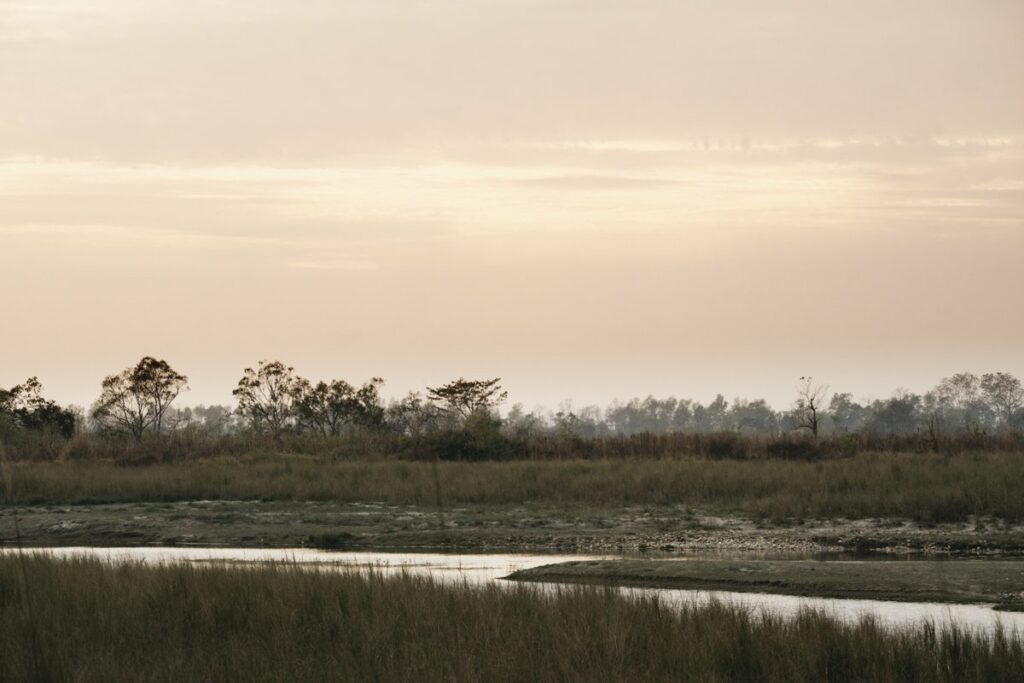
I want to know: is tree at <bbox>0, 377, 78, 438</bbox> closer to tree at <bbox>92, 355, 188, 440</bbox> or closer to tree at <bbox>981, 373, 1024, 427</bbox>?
tree at <bbox>92, 355, 188, 440</bbox>

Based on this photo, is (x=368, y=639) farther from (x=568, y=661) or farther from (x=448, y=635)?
(x=568, y=661)

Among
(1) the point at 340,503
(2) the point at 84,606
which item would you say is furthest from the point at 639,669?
(1) the point at 340,503

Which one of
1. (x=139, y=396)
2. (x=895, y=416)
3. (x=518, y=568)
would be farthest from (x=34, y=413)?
(x=895, y=416)

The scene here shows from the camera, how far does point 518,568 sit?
69.3 ft

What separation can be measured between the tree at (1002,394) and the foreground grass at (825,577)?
123036mm

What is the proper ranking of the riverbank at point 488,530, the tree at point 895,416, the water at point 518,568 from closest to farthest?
the water at point 518,568
the riverbank at point 488,530
the tree at point 895,416

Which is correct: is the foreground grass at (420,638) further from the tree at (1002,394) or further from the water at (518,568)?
the tree at (1002,394)

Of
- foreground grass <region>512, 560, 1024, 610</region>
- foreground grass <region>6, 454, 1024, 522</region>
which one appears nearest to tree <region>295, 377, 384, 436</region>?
foreground grass <region>6, 454, 1024, 522</region>

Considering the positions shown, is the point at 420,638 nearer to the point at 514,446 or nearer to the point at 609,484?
the point at 609,484

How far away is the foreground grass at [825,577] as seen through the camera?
1739cm

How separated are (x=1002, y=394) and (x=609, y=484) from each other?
117m

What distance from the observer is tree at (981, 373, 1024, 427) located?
445ft

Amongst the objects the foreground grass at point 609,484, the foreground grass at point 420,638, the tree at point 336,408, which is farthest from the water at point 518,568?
the tree at point 336,408

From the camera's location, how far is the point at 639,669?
38.8 feet
